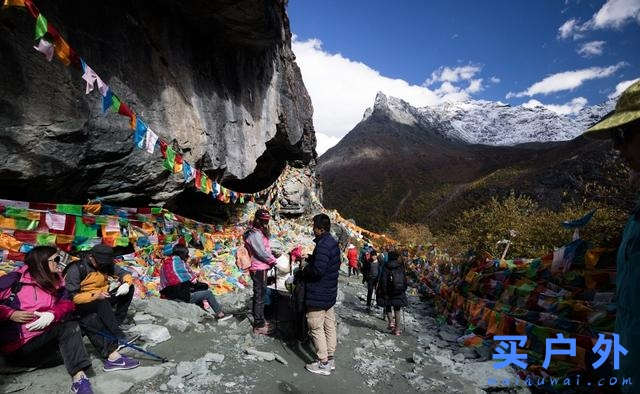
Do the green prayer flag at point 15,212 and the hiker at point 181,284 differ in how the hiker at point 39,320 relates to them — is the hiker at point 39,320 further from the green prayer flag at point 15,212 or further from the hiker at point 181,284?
the green prayer flag at point 15,212

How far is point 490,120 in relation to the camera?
150625 millimetres

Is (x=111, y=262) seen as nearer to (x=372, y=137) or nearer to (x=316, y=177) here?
(x=316, y=177)

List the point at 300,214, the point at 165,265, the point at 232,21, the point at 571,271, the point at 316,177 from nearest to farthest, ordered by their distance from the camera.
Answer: the point at 571,271 < the point at 165,265 < the point at 232,21 < the point at 300,214 < the point at 316,177

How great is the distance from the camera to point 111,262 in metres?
4.57

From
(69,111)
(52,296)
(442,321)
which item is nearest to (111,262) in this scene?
(52,296)

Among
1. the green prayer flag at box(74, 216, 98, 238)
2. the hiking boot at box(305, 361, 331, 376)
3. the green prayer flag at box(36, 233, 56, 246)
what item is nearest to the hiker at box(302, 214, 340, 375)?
the hiking boot at box(305, 361, 331, 376)

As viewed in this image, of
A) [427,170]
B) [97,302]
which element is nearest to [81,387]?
[97,302]

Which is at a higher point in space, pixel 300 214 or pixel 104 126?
pixel 104 126

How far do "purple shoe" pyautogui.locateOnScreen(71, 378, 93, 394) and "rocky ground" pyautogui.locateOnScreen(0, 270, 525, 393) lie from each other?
157 mm

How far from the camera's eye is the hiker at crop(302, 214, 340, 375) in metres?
4.49

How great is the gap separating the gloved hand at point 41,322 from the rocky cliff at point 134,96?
190 inches

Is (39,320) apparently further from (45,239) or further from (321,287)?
(45,239)

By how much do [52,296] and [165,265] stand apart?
9.29 feet

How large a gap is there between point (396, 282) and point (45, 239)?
23.7 ft
